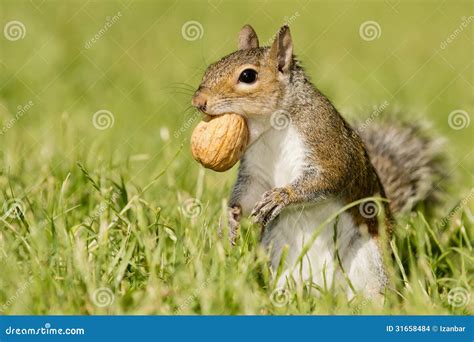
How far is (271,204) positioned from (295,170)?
185 millimetres

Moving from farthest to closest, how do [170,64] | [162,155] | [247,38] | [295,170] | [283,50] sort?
[170,64]
[162,155]
[247,38]
[283,50]
[295,170]

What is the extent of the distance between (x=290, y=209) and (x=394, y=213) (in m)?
0.80

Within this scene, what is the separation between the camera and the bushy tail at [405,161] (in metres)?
4.20

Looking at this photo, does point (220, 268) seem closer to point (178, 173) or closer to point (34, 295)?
point (34, 295)

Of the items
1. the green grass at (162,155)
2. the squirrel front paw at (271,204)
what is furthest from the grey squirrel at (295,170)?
the green grass at (162,155)

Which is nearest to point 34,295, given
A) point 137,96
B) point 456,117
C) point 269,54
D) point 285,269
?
point 285,269

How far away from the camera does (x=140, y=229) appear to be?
3.40 metres

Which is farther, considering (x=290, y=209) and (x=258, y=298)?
(x=290, y=209)

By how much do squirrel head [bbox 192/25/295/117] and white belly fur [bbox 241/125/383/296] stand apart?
135mm

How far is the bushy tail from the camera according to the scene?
13.8 ft

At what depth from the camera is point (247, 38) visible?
3.80 meters

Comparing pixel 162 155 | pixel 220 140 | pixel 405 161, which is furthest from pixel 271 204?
pixel 162 155

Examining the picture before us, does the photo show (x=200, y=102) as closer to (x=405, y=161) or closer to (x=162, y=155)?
(x=405, y=161)

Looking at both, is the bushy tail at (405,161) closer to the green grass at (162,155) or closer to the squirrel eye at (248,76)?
the green grass at (162,155)
